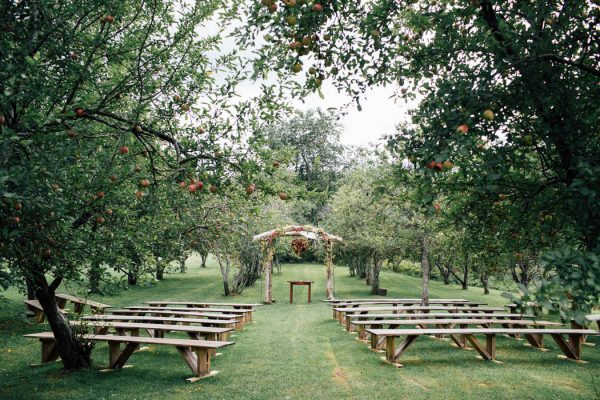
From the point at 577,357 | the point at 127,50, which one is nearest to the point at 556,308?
the point at 127,50

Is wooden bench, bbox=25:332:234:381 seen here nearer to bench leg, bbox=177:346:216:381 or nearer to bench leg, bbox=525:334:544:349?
bench leg, bbox=177:346:216:381

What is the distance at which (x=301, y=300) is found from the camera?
18953mm

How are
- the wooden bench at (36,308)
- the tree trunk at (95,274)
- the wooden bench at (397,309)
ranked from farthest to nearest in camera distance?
the wooden bench at (36,308)
the wooden bench at (397,309)
the tree trunk at (95,274)

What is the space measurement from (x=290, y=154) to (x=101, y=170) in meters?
2.32

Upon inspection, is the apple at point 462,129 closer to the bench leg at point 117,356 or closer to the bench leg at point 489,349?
the bench leg at point 489,349

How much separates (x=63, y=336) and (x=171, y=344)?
1997mm

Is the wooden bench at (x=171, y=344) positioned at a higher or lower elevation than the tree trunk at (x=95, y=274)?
lower

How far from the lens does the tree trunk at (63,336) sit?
22.5 feet

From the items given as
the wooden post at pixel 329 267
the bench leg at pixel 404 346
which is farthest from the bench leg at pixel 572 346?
the wooden post at pixel 329 267

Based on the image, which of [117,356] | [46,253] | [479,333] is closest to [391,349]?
[479,333]

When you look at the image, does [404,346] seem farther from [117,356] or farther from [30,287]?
[30,287]

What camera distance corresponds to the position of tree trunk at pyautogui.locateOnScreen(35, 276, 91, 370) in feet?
22.5

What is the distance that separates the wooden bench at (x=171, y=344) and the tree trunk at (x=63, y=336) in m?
0.28

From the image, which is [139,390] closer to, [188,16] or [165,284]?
[188,16]
